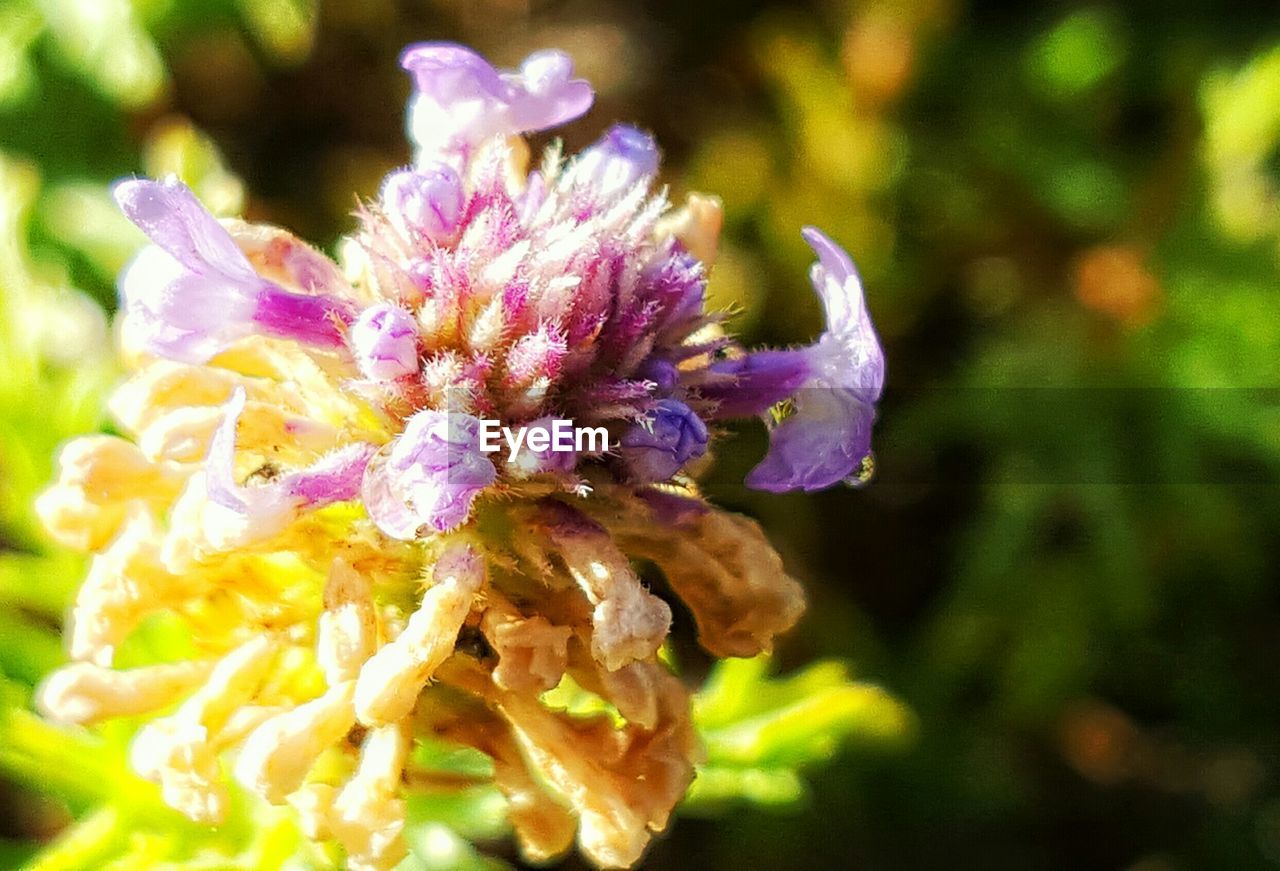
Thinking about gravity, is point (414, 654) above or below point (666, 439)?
below

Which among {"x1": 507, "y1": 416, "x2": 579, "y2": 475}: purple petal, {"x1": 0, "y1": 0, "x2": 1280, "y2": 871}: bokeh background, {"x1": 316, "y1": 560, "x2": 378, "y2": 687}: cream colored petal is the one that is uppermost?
{"x1": 507, "y1": 416, "x2": 579, "y2": 475}: purple petal

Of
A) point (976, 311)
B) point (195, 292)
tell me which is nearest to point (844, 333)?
point (195, 292)

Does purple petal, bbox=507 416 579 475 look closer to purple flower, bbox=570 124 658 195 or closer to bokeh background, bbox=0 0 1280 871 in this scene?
purple flower, bbox=570 124 658 195

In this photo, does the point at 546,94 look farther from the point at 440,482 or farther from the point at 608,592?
the point at 608,592

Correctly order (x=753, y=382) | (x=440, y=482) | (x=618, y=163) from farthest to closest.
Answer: (x=618, y=163), (x=753, y=382), (x=440, y=482)

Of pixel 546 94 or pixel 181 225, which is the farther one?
pixel 546 94

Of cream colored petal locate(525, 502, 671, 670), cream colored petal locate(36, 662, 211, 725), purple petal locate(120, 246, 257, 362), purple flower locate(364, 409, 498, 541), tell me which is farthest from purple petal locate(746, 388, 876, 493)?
cream colored petal locate(36, 662, 211, 725)

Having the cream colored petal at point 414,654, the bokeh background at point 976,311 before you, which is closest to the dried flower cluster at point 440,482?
the cream colored petal at point 414,654

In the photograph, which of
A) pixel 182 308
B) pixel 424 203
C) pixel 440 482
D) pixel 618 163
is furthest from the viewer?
pixel 618 163
